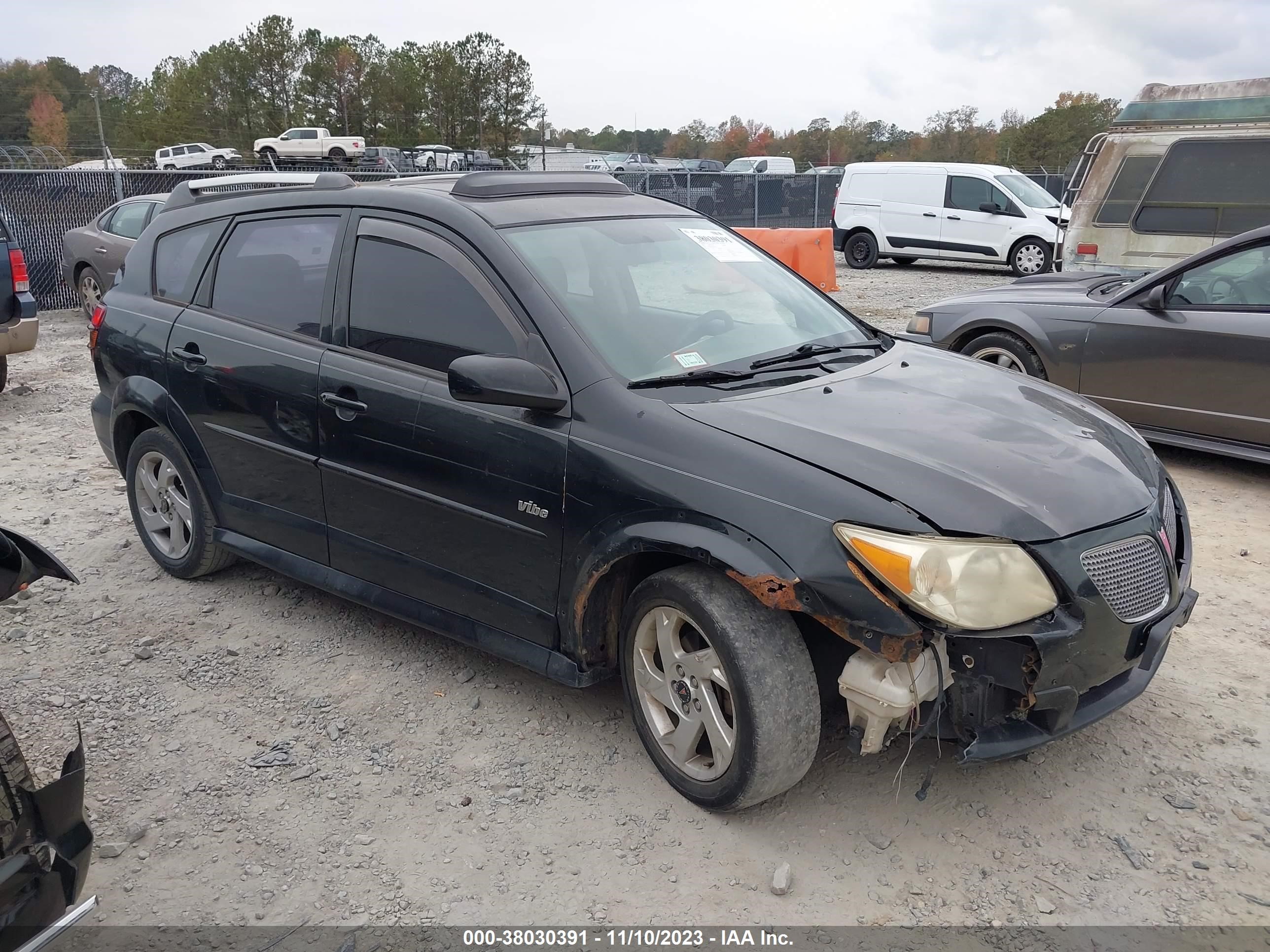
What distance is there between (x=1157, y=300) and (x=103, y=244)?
37.3 feet

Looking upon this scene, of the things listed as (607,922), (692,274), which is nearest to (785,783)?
(607,922)

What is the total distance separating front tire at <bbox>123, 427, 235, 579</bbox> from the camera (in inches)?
181

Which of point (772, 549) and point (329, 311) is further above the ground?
point (329, 311)

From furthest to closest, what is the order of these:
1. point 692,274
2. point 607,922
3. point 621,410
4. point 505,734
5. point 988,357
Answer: point 988,357 < point 692,274 < point 505,734 < point 621,410 < point 607,922

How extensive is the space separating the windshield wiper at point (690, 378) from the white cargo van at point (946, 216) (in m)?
15.1

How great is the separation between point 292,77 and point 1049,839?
79.7m

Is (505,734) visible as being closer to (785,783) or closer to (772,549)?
(785,783)

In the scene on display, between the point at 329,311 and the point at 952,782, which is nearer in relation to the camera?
the point at 952,782

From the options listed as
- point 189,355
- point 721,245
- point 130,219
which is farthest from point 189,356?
point 130,219

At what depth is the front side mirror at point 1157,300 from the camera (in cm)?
622

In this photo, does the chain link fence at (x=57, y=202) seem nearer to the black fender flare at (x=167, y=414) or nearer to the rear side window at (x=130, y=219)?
the rear side window at (x=130, y=219)

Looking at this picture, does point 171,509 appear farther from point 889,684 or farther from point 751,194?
point 751,194

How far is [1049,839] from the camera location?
294 cm

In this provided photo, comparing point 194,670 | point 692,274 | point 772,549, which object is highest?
point 692,274
